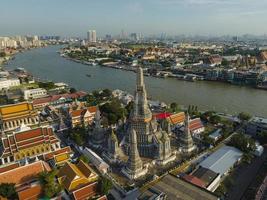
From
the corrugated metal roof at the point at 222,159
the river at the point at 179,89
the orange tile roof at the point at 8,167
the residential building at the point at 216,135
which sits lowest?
the river at the point at 179,89

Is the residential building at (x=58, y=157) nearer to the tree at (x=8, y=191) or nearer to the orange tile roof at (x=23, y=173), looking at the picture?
the orange tile roof at (x=23, y=173)

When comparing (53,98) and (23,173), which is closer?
(23,173)

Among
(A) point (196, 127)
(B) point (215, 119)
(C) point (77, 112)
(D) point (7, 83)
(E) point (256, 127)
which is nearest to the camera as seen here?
(E) point (256, 127)

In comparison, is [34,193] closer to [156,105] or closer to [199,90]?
[156,105]

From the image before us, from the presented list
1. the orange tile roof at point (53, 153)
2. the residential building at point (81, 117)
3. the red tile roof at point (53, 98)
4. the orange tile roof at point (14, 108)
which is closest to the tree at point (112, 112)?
the residential building at point (81, 117)

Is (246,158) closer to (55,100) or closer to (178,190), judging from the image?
(178,190)

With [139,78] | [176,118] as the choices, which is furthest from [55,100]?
[139,78]
